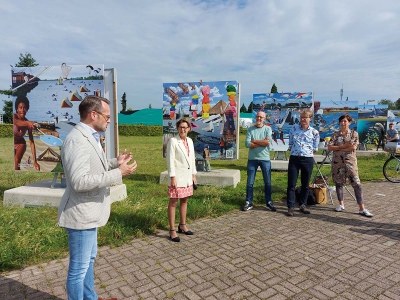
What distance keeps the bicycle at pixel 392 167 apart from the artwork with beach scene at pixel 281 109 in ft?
9.44

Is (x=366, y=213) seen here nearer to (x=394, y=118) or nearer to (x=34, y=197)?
(x=34, y=197)

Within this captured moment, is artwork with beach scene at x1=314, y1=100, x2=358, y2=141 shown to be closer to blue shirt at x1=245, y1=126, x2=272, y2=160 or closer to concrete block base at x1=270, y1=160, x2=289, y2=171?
concrete block base at x1=270, y1=160, x2=289, y2=171

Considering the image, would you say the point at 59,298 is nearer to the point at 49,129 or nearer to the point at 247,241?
the point at 247,241

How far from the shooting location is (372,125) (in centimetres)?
1811

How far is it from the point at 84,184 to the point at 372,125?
63.4 feet

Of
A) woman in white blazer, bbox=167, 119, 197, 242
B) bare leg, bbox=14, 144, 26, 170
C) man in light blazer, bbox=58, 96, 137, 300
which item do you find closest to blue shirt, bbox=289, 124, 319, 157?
woman in white blazer, bbox=167, 119, 197, 242

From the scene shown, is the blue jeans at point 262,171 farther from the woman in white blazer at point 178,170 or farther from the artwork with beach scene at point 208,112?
the artwork with beach scene at point 208,112

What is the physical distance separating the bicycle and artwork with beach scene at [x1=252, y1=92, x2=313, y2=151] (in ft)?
9.44

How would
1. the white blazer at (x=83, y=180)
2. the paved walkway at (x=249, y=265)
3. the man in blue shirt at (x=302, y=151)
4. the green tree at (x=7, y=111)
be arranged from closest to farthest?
the white blazer at (x=83, y=180) → the paved walkway at (x=249, y=265) → the man in blue shirt at (x=302, y=151) → the green tree at (x=7, y=111)

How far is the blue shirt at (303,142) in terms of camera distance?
5.48 meters

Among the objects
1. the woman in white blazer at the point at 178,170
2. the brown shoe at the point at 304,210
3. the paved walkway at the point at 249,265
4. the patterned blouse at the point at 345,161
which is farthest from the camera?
the brown shoe at the point at 304,210

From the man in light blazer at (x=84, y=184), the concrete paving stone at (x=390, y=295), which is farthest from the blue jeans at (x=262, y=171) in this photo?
the man in light blazer at (x=84, y=184)

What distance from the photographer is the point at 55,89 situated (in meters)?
6.03

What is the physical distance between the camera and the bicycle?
9095 millimetres
